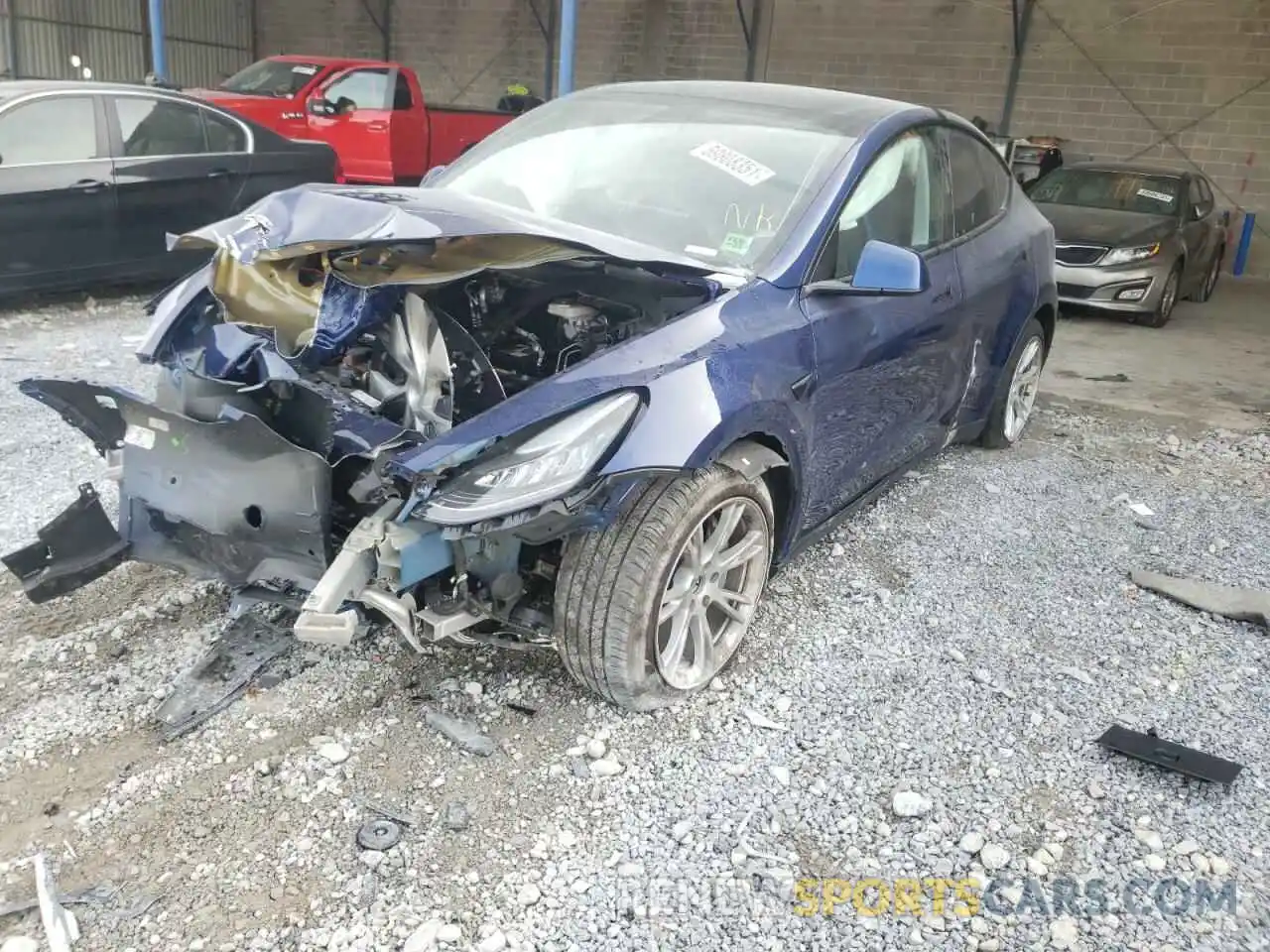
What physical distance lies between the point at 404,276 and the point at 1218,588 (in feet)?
10.2

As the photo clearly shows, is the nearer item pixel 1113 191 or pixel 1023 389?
pixel 1023 389

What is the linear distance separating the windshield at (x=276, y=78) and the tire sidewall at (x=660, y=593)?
33.3ft

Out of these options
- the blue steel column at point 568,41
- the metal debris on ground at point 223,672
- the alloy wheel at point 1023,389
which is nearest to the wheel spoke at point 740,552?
the metal debris on ground at point 223,672

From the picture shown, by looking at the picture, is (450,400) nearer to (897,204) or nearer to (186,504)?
(186,504)

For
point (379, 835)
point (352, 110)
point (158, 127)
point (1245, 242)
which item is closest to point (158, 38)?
point (352, 110)

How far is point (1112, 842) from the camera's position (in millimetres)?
2355

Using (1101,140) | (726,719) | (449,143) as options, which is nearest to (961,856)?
(726,719)

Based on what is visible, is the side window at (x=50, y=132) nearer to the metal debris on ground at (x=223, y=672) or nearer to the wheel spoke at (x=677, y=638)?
the metal debris on ground at (x=223, y=672)

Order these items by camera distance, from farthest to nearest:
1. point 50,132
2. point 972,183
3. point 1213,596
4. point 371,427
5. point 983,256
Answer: point 50,132 < point 972,183 < point 983,256 < point 1213,596 < point 371,427

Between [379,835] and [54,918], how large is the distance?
2.08 feet

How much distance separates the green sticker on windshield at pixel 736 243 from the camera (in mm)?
3023

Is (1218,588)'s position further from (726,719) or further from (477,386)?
(477,386)

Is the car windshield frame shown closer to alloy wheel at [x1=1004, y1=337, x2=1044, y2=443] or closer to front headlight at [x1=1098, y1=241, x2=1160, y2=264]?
front headlight at [x1=1098, y1=241, x2=1160, y2=264]

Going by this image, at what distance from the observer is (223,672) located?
274 centimetres
